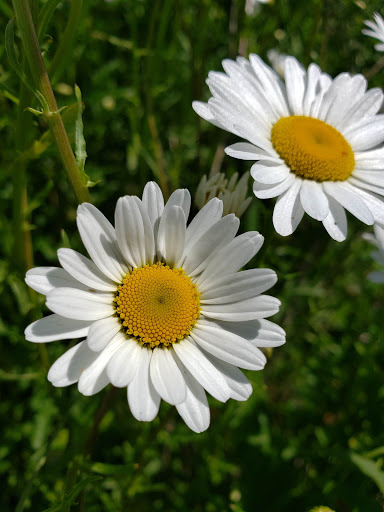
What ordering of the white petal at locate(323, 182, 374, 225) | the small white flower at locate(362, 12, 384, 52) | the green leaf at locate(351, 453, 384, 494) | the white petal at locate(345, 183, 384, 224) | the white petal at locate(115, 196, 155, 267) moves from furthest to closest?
the small white flower at locate(362, 12, 384, 52)
the green leaf at locate(351, 453, 384, 494)
the white petal at locate(345, 183, 384, 224)
the white petal at locate(323, 182, 374, 225)
the white petal at locate(115, 196, 155, 267)

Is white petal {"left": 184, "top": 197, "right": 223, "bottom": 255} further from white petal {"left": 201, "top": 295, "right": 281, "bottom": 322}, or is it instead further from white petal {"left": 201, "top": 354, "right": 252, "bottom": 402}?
white petal {"left": 201, "top": 354, "right": 252, "bottom": 402}

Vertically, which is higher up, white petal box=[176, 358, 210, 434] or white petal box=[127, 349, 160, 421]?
white petal box=[127, 349, 160, 421]

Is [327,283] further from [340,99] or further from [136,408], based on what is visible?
[136,408]

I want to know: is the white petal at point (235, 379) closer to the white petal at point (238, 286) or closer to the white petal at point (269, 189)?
the white petal at point (238, 286)

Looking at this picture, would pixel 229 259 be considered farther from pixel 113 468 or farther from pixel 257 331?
pixel 113 468

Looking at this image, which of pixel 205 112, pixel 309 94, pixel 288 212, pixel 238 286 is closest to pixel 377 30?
pixel 309 94

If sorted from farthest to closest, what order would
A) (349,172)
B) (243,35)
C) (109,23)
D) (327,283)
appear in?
1. (327,283)
2. (109,23)
3. (243,35)
4. (349,172)

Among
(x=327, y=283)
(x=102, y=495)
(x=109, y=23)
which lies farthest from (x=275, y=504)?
(x=109, y=23)

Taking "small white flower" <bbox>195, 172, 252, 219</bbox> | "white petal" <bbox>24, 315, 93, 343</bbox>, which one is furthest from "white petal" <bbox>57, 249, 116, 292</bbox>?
"small white flower" <bbox>195, 172, 252, 219</bbox>
